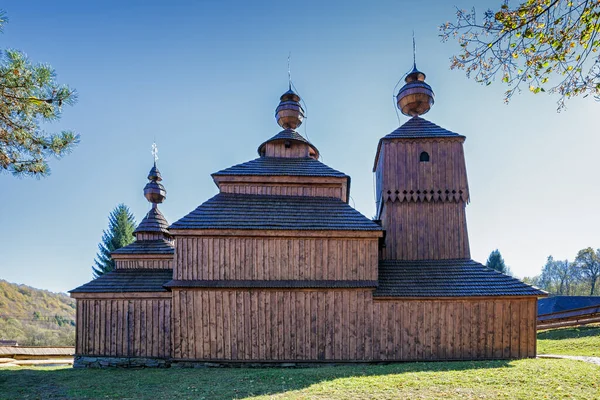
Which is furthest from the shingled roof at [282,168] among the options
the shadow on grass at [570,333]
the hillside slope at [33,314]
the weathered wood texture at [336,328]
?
the hillside slope at [33,314]

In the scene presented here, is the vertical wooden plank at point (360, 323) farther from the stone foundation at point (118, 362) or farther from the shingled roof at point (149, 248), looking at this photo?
the shingled roof at point (149, 248)

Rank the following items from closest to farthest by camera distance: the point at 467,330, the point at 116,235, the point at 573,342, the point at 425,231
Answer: the point at 467,330, the point at 425,231, the point at 573,342, the point at 116,235

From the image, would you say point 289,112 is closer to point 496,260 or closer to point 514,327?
point 514,327

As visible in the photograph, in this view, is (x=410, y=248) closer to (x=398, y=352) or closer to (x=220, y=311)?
(x=398, y=352)

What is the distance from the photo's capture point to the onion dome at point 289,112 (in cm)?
1736

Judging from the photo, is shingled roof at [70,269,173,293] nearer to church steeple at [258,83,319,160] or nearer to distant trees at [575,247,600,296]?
church steeple at [258,83,319,160]

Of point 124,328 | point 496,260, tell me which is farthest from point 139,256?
point 496,260

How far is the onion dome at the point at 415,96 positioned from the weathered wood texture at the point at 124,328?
1354 centimetres

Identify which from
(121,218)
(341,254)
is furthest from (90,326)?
(121,218)

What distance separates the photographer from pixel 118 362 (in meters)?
13.7

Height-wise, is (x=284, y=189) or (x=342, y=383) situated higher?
(x=284, y=189)

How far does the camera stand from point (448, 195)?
51.2 feet

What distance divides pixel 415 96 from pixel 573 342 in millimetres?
13170

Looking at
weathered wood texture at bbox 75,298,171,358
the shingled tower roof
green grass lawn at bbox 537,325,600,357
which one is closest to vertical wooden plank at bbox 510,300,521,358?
green grass lawn at bbox 537,325,600,357
